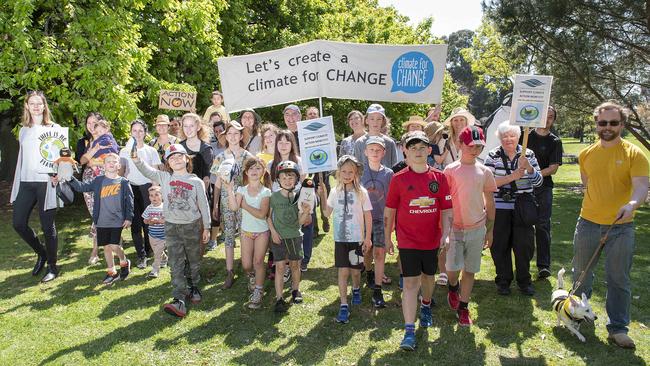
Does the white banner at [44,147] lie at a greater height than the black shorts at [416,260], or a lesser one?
greater

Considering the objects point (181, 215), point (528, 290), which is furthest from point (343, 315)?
point (528, 290)

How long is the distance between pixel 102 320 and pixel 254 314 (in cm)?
174

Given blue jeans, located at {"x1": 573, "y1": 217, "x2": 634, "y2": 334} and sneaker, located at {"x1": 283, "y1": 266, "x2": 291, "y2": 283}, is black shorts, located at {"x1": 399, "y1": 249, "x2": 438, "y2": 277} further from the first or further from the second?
sneaker, located at {"x1": 283, "y1": 266, "x2": 291, "y2": 283}

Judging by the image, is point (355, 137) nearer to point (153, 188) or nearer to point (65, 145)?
point (153, 188)

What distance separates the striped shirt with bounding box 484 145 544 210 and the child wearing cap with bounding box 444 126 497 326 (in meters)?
0.85

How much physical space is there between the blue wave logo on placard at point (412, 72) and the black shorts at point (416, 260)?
114 inches

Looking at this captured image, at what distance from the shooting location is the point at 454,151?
272 inches

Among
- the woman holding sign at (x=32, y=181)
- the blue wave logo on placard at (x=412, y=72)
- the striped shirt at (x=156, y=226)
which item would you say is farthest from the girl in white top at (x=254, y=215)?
the woman holding sign at (x=32, y=181)

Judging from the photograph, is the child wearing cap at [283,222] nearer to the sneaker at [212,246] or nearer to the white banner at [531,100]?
the white banner at [531,100]

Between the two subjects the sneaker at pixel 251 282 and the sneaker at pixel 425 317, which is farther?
the sneaker at pixel 251 282

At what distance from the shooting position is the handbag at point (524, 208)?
19.8 ft

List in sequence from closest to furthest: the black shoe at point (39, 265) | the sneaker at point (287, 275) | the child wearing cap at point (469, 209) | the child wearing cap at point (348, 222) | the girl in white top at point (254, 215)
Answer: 1. the child wearing cap at point (469, 209)
2. the child wearing cap at point (348, 222)
3. the girl in white top at point (254, 215)
4. the sneaker at point (287, 275)
5. the black shoe at point (39, 265)

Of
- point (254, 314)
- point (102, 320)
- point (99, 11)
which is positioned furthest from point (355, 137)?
point (99, 11)

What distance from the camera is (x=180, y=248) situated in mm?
5848
